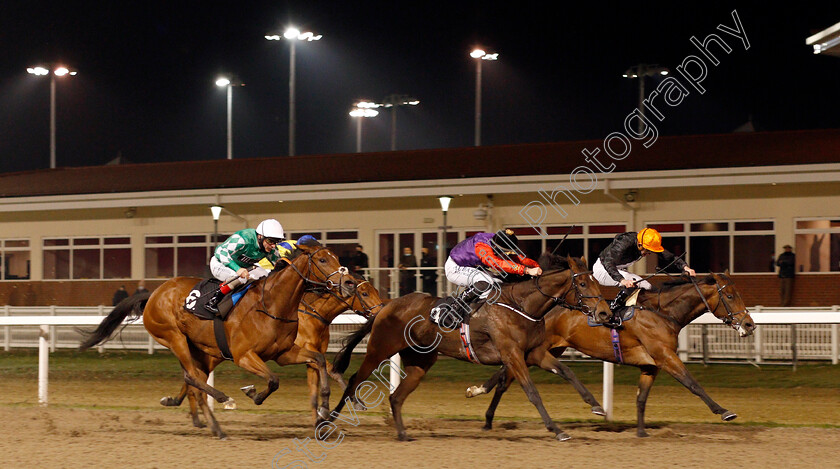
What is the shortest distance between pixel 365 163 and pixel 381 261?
2.81 meters

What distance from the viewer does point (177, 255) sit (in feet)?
63.0

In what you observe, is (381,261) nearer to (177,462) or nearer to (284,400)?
(284,400)

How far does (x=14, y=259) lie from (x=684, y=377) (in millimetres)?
18138

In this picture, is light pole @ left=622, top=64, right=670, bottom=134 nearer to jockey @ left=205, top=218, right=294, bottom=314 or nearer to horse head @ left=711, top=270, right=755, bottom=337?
horse head @ left=711, top=270, right=755, bottom=337

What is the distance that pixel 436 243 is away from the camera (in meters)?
17.2

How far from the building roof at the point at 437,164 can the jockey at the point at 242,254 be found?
969 centimetres

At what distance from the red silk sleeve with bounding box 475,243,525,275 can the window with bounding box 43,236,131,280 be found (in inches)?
578

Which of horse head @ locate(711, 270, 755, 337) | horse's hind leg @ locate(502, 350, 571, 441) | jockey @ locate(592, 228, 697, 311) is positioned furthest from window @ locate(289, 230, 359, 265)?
horse's hind leg @ locate(502, 350, 571, 441)

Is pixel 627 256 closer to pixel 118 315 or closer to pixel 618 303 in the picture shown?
pixel 618 303

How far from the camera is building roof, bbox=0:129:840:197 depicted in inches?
627

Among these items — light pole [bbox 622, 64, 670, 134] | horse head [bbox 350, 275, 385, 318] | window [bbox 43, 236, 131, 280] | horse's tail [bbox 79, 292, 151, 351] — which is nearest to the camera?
A: horse head [bbox 350, 275, 385, 318]

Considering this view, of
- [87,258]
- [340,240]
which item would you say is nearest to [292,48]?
[87,258]

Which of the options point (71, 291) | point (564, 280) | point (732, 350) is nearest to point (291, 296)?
point (564, 280)

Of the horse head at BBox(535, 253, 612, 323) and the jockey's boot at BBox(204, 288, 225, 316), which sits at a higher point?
the horse head at BBox(535, 253, 612, 323)
